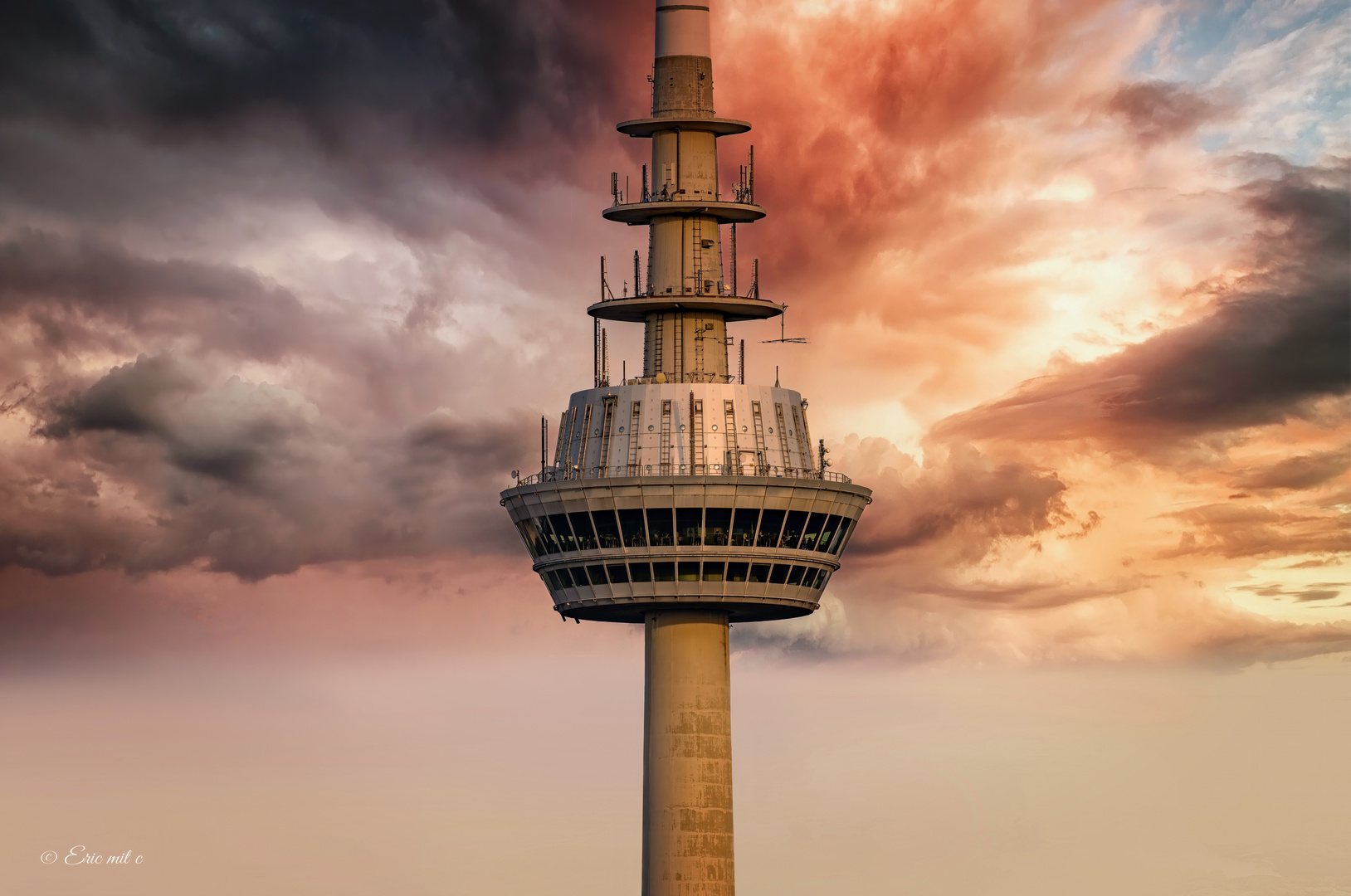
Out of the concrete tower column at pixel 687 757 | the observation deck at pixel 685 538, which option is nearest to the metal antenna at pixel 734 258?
the observation deck at pixel 685 538

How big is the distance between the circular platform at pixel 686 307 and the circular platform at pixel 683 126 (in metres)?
11.1

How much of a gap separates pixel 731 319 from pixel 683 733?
26.9 meters

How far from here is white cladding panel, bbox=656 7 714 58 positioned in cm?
17388

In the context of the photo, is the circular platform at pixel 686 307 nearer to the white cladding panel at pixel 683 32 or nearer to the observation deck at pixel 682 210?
the observation deck at pixel 682 210

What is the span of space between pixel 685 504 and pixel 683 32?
3206cm

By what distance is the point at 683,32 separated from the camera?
17400 cm

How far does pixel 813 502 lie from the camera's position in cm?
16625

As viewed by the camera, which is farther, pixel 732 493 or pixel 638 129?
pixel 638 129

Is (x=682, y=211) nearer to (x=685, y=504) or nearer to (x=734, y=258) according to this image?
(x=734, y=258)

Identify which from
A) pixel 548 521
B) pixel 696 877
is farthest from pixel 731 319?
pixel 696 877

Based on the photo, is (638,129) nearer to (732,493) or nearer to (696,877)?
(732,493)

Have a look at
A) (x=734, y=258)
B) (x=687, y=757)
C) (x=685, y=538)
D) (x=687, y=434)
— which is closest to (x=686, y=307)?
(x=734, y=258)

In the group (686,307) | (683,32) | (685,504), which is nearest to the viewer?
(685,504)

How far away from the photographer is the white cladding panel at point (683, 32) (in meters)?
174
